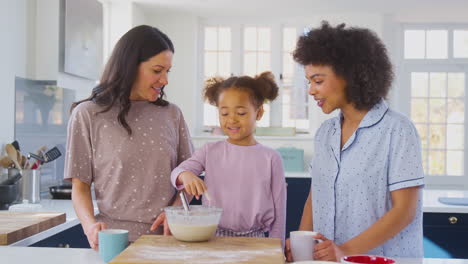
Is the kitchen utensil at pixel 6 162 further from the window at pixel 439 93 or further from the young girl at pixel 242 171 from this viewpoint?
the window at pixel 439 93

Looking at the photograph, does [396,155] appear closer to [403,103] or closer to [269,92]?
[269,92]

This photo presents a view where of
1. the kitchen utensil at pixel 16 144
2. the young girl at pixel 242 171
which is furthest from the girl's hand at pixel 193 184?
the kitchen utensil at pixel 16 144

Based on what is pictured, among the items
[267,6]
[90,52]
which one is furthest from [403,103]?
[90,52]

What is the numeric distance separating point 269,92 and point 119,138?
20.2 inches

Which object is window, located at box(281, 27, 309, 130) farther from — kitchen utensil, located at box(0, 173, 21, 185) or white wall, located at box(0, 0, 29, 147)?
kitchen utensil, located at box(0, 173, 21, 185)

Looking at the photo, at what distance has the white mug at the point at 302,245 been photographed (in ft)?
4.62

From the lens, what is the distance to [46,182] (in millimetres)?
3574

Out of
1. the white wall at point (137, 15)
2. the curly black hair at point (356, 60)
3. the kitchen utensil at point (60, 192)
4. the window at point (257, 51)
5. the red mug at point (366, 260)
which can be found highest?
the white wall at point (137, 15)

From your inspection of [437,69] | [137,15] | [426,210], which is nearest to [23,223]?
[426,210]

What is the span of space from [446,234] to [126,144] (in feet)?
6.82

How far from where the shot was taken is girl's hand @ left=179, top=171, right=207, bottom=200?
1516 millimetres

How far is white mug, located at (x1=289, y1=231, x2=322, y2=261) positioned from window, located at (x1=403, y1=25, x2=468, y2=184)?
563 cm

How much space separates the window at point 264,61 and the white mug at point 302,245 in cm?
495

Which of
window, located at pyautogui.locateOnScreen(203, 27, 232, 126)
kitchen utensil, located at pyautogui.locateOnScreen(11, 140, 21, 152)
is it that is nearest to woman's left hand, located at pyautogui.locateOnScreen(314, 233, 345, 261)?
kitchen utensil, located at pyautogui.locateOnScreen(11, 140, 21, 152)
